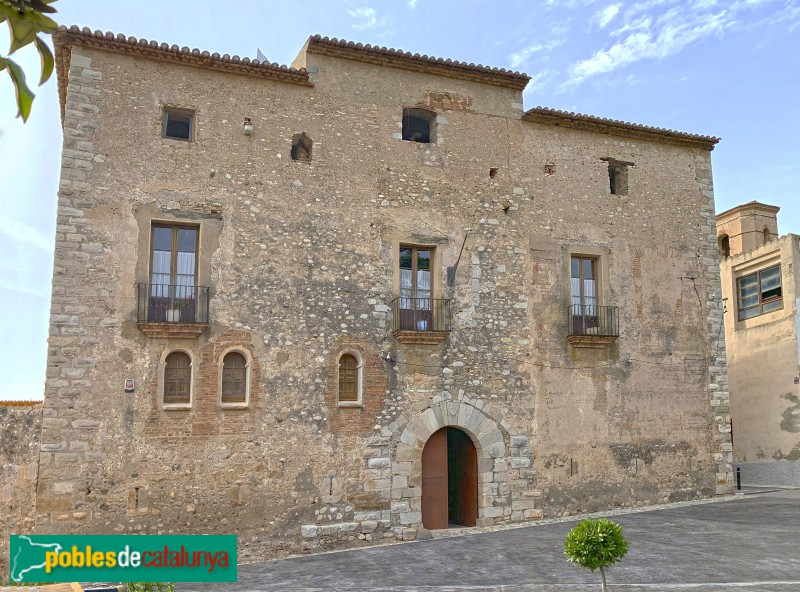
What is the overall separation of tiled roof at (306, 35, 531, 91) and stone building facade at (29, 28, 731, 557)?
0.05 meters

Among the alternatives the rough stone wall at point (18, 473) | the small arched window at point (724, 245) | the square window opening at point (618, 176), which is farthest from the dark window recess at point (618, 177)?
the rough stone wall at point (18, 473)

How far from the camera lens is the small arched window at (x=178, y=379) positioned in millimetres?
13406

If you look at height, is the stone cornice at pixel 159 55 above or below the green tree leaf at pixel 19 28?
above

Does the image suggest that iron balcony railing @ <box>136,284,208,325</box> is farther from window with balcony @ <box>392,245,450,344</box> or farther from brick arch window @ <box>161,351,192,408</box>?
window with balcony @ <box>392,245,450,344</box>

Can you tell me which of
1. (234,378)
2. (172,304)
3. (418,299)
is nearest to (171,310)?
(172,304)

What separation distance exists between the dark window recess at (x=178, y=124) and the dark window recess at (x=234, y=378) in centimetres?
417

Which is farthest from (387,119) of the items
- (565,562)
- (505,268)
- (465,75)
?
(565,562)

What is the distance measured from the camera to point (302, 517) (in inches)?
547

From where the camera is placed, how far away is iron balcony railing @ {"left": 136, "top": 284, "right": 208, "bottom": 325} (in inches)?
524

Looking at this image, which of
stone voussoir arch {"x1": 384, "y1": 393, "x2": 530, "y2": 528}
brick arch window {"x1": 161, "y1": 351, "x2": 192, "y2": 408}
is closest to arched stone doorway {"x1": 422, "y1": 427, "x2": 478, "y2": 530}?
stone voussoir arch {"x1": 384, "y1": 393, "x2": 530, "y2": 528}

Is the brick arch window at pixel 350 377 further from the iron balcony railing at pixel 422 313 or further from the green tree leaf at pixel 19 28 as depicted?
the green tree leaf at pixel 19 28

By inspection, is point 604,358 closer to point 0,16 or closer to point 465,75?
point 465,75

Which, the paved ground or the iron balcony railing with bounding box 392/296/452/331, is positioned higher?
the iron balcony railing with bounding box 392/296/452/331

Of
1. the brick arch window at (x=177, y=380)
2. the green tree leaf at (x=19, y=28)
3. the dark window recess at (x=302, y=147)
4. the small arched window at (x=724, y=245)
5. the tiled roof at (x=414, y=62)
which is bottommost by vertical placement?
the brick arch window at (x=177, y=380)
